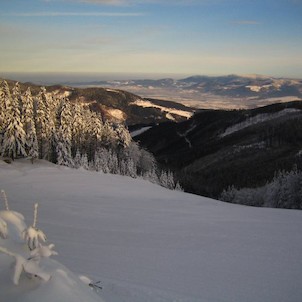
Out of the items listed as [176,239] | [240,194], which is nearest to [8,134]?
[176,239]

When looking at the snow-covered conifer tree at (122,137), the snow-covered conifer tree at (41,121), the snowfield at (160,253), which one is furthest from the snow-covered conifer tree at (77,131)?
the snowfield at (160,253)

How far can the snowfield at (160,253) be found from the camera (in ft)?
25.5

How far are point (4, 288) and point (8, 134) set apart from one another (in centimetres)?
4821

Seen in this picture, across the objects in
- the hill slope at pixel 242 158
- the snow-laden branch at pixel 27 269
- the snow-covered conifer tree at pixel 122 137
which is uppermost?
the snow-laden branch at pixel 27 269

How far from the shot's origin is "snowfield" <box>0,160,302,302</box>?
7.78m

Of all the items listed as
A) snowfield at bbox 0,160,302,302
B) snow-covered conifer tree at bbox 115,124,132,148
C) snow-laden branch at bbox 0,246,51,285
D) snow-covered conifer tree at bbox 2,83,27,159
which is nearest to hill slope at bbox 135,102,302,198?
snow-covered conifer tree at bbox 115,124,132,148

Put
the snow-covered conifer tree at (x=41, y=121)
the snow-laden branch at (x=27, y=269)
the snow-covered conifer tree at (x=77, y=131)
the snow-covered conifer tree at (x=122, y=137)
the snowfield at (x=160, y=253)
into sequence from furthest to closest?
1. the snow-covered conifer tree at (x=122, y=137)
2. the snow-covered conifer tree at (x=77, y=131)
3. the snow-covered conifer tree at (x=41, y=121)
4. the snowfield at (x=160, y=253)
5. the snow-laden branch at (x=27, y=269)

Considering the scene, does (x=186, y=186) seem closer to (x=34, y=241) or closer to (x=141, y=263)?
(x=141, y=263)

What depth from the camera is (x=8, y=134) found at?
48.3m

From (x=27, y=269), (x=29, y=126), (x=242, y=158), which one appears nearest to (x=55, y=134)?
(x=29, y=126)

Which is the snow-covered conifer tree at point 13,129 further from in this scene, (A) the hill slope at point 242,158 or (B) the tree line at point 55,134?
(A) the hill slope at point 242,158

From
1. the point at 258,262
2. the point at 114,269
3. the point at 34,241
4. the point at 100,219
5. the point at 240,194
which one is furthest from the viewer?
the point at 240,194

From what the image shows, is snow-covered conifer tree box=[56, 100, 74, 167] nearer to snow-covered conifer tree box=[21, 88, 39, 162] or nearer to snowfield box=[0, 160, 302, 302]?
snow-covered conifer tree box=[21, 88, 39, 162]

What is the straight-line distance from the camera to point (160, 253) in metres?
12.8
